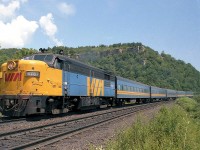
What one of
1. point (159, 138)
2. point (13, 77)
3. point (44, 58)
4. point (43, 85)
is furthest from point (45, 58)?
point (159, 138)

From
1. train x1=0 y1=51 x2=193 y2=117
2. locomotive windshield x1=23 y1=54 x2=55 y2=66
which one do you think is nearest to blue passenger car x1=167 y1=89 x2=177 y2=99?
train x1=0 y1=51 x2=193 y2=117

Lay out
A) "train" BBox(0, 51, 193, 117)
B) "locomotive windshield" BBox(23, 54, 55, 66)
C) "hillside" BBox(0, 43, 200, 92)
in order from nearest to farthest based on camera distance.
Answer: "train" BBox(0, 51, 193, 117)
"locomotive windshield" BBox(23, 54, 55, 66)
"hillside" BBox(0, 43, 200, 92)

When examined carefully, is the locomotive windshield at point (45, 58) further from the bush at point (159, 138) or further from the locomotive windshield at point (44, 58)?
the bush at point (159, 138)

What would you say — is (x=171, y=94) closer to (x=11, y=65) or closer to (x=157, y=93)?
(x=157, y=93)

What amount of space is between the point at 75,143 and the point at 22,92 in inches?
278

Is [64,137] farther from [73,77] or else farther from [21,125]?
[73,77]

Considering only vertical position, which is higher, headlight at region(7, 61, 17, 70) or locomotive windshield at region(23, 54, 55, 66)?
locomotive windshield at region(23, 54, 55, 66)

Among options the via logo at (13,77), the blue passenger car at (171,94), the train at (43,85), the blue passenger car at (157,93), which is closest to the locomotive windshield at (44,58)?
the train at (43,85)

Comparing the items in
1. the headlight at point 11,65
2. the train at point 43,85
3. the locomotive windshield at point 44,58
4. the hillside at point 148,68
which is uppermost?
the hillside at point 148,68

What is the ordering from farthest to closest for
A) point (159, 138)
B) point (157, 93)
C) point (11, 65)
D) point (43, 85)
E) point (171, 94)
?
1. point (171, 94)
2. point (157, 93)
3. point (11, 65)
4. point (43, 85)
5. point (159, 138)

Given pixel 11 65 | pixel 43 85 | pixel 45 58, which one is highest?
pixel 45 58

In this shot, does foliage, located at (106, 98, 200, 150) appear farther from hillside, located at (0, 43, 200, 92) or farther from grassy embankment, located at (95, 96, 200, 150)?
hillside, located at (0, 43, 200, 92)

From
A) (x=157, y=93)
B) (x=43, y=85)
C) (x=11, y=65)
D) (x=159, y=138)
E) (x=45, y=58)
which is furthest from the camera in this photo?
(x=157, y=93)

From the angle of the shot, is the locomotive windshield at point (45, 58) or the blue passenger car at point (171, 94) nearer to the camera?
the locomotive windshield at point (45, 58)
